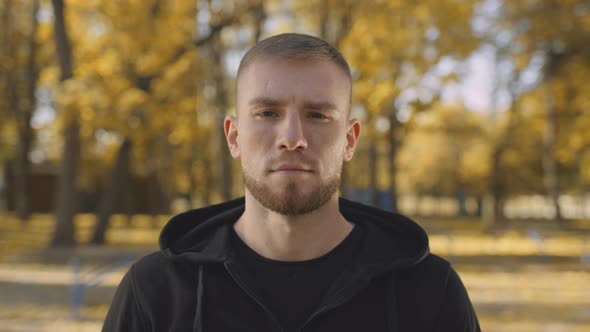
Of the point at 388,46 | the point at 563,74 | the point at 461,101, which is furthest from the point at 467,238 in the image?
the point at 461,101

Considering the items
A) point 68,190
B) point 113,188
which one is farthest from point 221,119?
point 68,190

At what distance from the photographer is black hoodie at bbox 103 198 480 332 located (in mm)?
2129

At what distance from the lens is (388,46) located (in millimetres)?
17641

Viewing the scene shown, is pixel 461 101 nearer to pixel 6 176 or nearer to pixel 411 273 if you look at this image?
pixel 6 176

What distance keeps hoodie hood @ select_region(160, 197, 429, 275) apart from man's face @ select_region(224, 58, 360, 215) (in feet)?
0.80

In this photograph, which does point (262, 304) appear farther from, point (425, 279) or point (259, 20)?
point (259, 20)

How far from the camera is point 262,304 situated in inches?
82.4

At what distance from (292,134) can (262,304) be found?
55 cm

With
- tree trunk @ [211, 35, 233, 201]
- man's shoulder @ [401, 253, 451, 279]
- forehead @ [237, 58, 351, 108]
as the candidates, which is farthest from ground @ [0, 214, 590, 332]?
forehead @ [237, 58, 351, 108]

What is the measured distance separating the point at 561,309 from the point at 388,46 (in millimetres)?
9224

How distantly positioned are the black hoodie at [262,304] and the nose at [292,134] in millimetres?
427

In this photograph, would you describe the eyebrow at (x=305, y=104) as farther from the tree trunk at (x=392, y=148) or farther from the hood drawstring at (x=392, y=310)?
the tree trunk at (x=392, y=148)

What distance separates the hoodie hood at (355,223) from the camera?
2.24m

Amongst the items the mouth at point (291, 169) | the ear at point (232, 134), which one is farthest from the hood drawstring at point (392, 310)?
the ear at point (232, 134)
